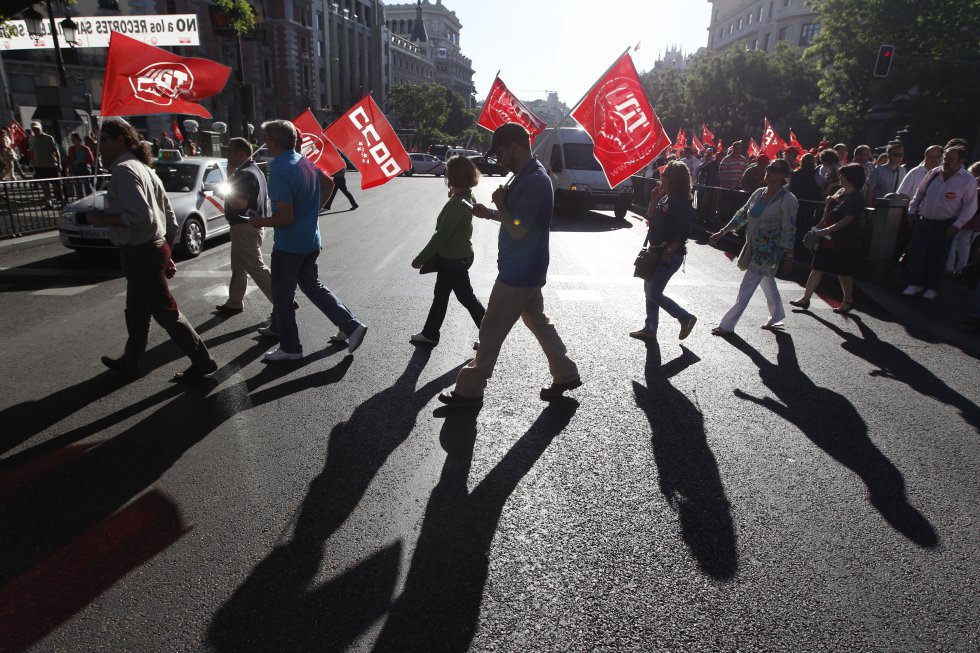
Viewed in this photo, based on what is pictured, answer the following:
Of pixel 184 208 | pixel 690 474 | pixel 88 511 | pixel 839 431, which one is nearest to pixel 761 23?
pixel 184 208

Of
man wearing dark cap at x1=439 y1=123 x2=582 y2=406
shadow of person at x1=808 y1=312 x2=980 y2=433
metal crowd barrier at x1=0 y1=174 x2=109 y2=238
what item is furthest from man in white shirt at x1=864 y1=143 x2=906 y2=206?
metal crowd barrier at x1=0 y1=174 x2=109 y2=238

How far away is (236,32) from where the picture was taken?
20578 mm

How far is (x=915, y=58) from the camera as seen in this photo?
2603 centimetres

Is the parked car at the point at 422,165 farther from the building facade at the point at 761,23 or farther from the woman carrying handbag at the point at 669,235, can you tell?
the building facade at the point at 761,23

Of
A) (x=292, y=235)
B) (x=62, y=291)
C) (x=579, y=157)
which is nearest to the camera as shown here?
(x=292, y=235)

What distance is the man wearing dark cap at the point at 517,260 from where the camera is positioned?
Result: 389cm

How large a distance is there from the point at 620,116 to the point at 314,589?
492cm

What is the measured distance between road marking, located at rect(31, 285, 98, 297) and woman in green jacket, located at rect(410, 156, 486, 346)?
4.69m

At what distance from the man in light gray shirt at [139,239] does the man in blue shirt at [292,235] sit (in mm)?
655

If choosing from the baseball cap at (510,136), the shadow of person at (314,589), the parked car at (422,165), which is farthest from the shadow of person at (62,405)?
the parked car at (422,165)

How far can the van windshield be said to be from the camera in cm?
1680

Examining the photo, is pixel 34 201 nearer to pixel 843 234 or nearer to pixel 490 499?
pixel 490 499

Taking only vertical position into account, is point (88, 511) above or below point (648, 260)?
below

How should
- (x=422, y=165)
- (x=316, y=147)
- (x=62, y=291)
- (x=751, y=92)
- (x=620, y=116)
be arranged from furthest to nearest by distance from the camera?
1. (x=751, y=92)
2. (x=422, y=165)
3. (x=62, y=291)
4. (x=316, y=147)
5. (x=620, y=116)
